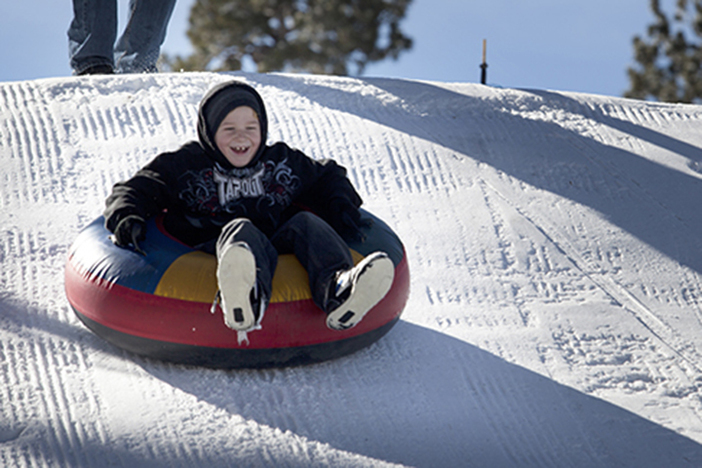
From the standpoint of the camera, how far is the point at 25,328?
272 centimetres

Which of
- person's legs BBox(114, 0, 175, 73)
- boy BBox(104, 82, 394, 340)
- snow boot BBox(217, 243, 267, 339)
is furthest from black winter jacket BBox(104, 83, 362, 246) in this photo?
person's legs BBox(114, 0, 175, 73)

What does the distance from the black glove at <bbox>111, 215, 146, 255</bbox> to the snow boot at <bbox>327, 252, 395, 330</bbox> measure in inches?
27.6

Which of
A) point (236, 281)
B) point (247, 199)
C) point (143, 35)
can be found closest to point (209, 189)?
point (247, 199)

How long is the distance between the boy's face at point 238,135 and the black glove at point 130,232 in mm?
415

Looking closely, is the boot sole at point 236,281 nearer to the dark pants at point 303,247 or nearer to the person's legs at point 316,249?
the dark pants at point 303,247

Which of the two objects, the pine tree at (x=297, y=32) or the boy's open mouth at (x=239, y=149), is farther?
the pine tree at (x=297, y=32)

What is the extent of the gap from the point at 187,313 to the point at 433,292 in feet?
4.31

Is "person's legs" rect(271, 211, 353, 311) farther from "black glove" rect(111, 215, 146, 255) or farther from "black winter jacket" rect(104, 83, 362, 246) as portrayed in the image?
"black glove" rect(111, 215, 146, 255)

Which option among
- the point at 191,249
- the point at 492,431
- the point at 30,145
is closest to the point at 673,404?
the point at 492,431

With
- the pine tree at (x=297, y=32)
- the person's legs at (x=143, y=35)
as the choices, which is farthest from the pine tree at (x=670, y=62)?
the person's legs at (x=143, y=35)

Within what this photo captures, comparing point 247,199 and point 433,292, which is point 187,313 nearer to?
point 247,199

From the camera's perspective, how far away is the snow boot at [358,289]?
7.07ft

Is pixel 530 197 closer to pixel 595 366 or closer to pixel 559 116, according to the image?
pixel 559 116

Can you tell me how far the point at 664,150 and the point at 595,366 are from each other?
261cm
